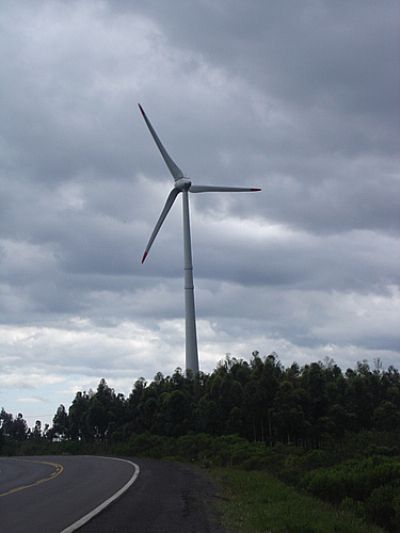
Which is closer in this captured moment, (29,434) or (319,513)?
(319,513)

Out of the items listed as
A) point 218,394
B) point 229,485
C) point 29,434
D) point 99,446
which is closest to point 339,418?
point 218,394

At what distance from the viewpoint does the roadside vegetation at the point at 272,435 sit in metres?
20.2

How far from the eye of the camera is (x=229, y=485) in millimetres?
27672

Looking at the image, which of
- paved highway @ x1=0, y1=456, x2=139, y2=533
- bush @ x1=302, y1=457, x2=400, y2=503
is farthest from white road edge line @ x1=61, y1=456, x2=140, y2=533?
bush @ x1=302, y1=457, x2=400, y2=503

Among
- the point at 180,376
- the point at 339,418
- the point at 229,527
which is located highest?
the point at 180,376

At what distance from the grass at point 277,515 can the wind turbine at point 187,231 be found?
40205mm

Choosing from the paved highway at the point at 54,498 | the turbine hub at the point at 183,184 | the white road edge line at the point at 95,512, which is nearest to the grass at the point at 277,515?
the white road edge line at the point at 95,512

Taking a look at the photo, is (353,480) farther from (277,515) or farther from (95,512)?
(95,512)

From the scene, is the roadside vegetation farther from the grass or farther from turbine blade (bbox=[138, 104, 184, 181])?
turbine blade (bbox=[138, 104, 184, 181])

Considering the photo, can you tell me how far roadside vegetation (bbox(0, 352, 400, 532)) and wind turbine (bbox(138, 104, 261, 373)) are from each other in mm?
8277

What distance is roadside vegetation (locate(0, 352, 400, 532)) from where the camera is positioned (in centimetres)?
2016

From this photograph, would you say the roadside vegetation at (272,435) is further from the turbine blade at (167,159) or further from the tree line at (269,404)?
the turbine blade at (167,159)

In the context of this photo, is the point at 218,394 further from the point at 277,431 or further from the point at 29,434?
the point at 29,434

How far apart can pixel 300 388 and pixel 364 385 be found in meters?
9.27
